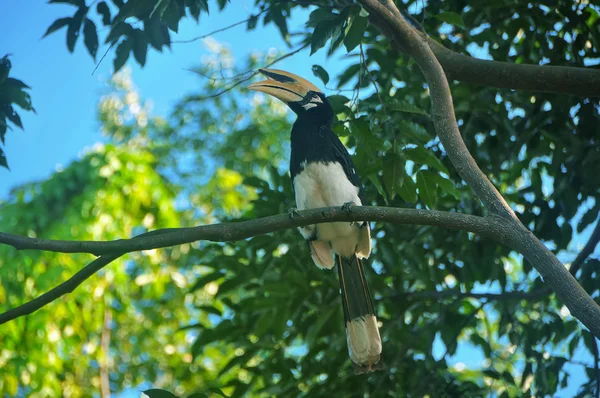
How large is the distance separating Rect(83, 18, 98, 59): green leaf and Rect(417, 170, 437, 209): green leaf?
3.29 feet

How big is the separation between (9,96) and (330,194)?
3.28 feet

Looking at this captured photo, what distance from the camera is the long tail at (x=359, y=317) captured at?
2152mm

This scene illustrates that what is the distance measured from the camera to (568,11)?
7.92 ft

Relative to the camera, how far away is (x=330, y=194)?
88.7 inches

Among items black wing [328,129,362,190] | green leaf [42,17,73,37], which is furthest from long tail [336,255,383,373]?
green leaf [42,17,73,37]

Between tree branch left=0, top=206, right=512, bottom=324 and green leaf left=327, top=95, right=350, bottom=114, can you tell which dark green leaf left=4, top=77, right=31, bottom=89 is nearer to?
Result: tree branch left=0, top=206, right=512, bottom=324

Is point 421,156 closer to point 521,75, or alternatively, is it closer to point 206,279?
point 521,75

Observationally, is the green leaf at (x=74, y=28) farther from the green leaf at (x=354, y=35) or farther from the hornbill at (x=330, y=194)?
the green leaf at (x=354, y=35)

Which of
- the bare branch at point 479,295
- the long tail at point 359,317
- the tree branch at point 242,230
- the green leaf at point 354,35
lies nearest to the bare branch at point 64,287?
the tree branch at point 242,230

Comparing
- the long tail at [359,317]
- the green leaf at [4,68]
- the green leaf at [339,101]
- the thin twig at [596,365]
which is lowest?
the thin twig at [596,365]

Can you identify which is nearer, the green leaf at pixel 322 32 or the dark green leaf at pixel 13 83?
the green leaf at pixel 322 32

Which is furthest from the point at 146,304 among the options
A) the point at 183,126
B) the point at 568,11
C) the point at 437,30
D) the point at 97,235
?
the point at 568,11

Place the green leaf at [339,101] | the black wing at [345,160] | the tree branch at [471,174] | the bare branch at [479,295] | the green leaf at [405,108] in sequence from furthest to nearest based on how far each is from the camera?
the bare branch at [479,295]
the black wing at [345,160]
the green leaf at [339,101]
the green leaf at [405,108]
the tree branch at [471,174]

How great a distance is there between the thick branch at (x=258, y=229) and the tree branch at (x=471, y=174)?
4 cm
